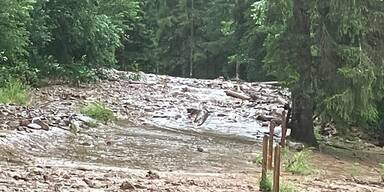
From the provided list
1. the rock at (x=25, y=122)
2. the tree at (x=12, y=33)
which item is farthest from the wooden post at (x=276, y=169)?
the tree at (x=12, y=33)

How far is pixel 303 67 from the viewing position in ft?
46.5

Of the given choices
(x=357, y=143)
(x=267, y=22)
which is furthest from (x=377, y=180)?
(x=357, y=143)

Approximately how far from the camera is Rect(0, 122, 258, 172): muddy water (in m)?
9.59

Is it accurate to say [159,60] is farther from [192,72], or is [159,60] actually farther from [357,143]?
[357,143]

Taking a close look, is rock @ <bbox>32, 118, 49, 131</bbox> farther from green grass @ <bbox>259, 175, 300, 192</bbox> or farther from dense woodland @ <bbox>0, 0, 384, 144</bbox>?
green grass @ <bbox>259, 175, 300, 192</bbox>

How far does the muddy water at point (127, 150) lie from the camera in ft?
31.5

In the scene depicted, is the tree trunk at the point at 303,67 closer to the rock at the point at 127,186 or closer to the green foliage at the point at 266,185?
the green foliage at the point at 266,185

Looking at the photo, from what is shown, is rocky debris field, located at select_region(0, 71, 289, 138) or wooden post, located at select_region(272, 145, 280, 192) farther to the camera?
rocky debris field, located at select_region(0, 71, 289, 138)

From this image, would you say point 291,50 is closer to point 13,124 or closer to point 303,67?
point 303,67

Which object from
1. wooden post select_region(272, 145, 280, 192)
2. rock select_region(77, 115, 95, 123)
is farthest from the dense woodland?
wooden post select_region(272, 145, 280, 192)

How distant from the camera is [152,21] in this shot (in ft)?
171

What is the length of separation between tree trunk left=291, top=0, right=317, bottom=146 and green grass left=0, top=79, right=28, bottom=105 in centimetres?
661

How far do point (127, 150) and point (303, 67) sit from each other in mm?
4915

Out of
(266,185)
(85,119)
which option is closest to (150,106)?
(85,119)
